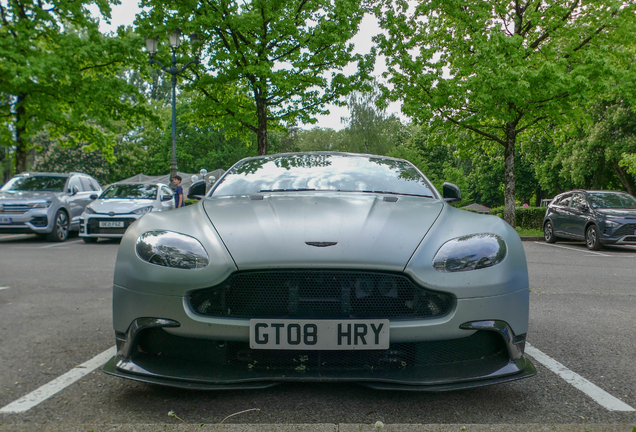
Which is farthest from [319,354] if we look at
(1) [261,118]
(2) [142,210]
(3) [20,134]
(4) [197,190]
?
(1) [261,118]

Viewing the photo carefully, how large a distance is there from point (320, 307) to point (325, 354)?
219 millimetres

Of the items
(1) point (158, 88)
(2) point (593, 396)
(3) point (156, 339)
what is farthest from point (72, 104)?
(1) point (158, 88)

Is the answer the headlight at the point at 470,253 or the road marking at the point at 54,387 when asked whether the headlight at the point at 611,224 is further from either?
the road marking at the point at 54,387

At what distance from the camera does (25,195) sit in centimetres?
1184

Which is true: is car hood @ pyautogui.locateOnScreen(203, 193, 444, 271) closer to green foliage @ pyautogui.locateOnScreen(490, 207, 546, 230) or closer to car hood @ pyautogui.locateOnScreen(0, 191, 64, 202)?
car hood @ pyautogui.locateOnScreen(0, 191, 64, 202)

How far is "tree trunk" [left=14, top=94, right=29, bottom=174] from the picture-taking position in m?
15.3

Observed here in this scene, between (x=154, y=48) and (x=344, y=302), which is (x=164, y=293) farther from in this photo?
(x=154, y=48)

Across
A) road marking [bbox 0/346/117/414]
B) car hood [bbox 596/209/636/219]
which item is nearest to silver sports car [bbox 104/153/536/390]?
road marking [bbox 0/346/117/414]

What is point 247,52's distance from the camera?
17547mm

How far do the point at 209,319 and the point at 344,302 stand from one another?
1.93ft

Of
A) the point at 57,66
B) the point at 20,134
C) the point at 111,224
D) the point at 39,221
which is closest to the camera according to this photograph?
the point at 111,224

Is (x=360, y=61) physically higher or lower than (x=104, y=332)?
higher

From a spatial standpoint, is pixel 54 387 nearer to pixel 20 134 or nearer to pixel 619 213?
pixel 619 213

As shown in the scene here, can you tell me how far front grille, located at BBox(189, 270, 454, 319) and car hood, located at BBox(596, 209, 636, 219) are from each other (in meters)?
11.5
